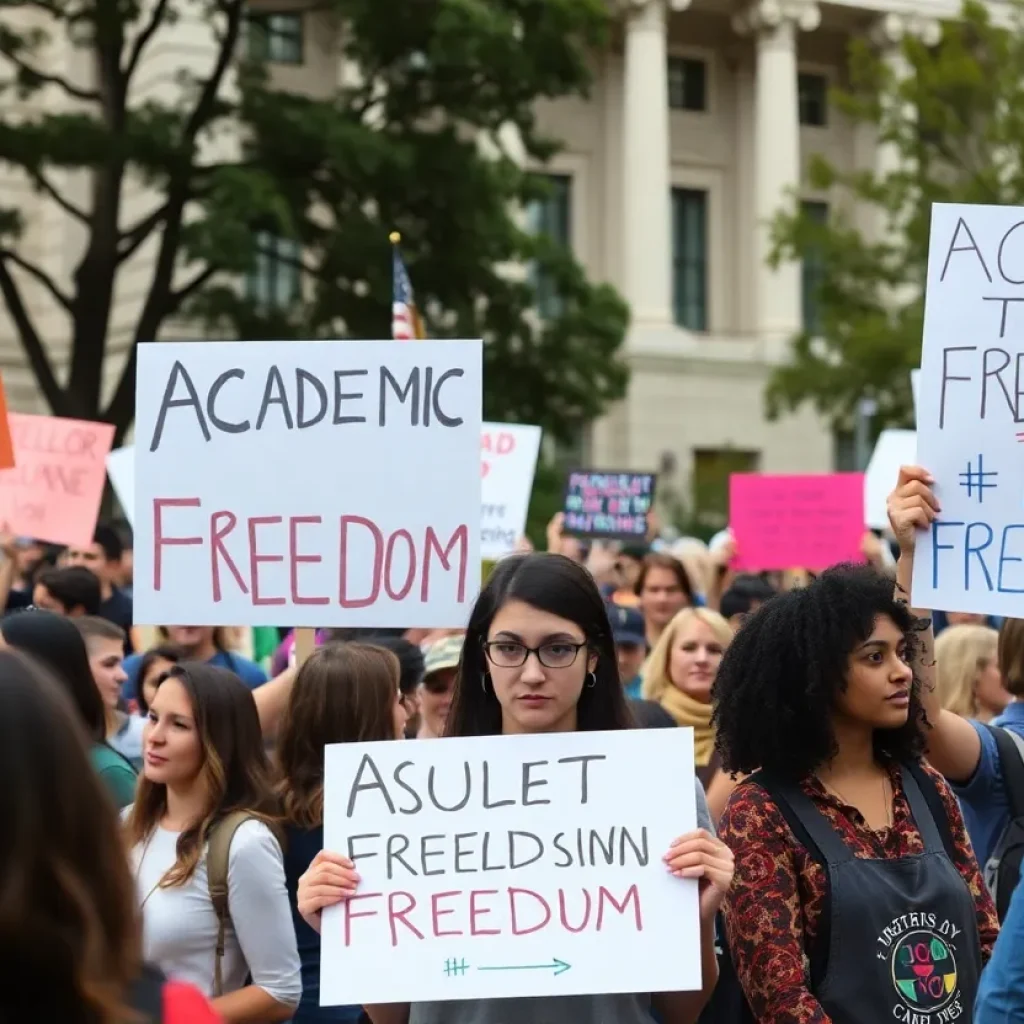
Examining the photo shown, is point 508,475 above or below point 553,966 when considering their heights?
above

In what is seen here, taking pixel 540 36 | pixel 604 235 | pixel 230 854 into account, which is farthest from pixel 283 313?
pixel 604 235

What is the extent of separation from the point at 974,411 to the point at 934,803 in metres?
0.91

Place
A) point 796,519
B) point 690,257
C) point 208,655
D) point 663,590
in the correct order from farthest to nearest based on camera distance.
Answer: point 690,257
point 796,519
point 663,590
point 208,655

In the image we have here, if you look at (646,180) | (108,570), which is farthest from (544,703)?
(646,180)

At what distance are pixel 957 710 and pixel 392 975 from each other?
11.1 feet

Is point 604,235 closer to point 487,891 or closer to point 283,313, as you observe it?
point 283,313

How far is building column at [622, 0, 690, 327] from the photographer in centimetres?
4416

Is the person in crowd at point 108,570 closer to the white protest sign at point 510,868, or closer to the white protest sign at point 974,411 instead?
the white protest sign at point 974,411

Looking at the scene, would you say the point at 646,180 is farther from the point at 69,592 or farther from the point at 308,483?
the point at 308,483

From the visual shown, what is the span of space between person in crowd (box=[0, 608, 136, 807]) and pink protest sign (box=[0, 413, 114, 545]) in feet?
15.2

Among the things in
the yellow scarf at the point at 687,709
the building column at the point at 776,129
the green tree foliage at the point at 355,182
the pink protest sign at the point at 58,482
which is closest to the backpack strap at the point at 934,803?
the yellow scarf at the point at 687,709

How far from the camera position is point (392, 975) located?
11.3 feet

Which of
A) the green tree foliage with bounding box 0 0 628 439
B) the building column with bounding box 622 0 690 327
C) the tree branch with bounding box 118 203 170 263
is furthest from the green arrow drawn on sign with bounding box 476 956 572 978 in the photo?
the building column with bounding box 622 0 690 327

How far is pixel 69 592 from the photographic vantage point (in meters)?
8.35
